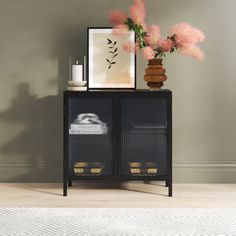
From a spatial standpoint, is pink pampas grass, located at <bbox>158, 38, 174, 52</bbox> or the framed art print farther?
the framed art print

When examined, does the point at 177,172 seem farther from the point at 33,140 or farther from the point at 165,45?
the point at 33,140

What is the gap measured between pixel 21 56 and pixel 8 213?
52.3 inches

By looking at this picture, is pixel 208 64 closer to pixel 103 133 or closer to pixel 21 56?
pixel 103 133

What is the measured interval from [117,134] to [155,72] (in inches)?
18.8

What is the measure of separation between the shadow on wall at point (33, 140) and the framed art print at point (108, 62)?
1.20 feet

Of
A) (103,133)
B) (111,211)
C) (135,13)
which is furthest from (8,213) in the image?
(135,13)

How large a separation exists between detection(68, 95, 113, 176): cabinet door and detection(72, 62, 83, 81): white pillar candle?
186 millimetres

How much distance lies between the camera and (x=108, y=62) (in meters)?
3.99

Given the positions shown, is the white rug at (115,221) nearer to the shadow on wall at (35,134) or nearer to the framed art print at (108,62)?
the shadow on wall at (35,134)

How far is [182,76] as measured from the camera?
162 inches

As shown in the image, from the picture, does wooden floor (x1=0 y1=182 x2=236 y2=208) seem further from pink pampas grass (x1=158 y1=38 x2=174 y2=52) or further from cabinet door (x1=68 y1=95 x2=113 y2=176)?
pink pampas grass (x1=158 y1=38 x2=174 y2=52)

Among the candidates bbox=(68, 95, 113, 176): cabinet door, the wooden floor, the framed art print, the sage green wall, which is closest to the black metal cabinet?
bbox=(68, 95, 113, 176): cabinet door

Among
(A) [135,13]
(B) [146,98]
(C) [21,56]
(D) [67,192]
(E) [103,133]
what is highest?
(A) [135,13]

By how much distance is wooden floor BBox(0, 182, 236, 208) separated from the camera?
350cm
